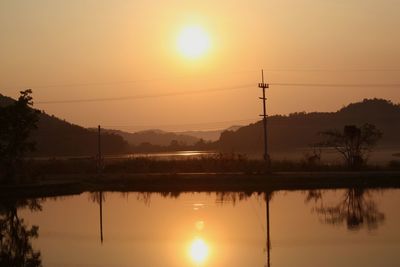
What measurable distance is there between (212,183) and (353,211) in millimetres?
12760

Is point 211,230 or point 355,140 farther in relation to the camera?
point 355,140

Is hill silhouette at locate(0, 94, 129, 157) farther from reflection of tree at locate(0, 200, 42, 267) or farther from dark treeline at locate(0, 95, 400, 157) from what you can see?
reflection of tree at locate(0, 200, 42, 267)

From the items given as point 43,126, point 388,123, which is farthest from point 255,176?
point 388,123

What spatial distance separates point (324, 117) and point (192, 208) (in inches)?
4274

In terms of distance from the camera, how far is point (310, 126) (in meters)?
128

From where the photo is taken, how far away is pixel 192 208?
24.7 metres

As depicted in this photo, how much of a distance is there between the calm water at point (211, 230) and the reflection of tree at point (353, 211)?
0.03 metres

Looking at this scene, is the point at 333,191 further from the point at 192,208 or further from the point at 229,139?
the point at 229,139

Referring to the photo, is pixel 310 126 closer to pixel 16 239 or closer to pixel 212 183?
pixel 212 183

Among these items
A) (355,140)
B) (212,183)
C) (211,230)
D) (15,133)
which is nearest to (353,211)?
(211,230)

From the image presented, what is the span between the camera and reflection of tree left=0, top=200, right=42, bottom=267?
15.3 metres

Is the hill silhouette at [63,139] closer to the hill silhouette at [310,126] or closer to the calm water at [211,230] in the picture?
the hill silhouette at [310,126]

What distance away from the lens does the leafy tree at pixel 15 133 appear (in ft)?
108

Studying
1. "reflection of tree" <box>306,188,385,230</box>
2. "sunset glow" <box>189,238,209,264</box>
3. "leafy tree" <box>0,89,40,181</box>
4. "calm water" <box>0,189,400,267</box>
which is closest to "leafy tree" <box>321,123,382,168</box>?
"calm water" <box>0,189,400,267</box>
